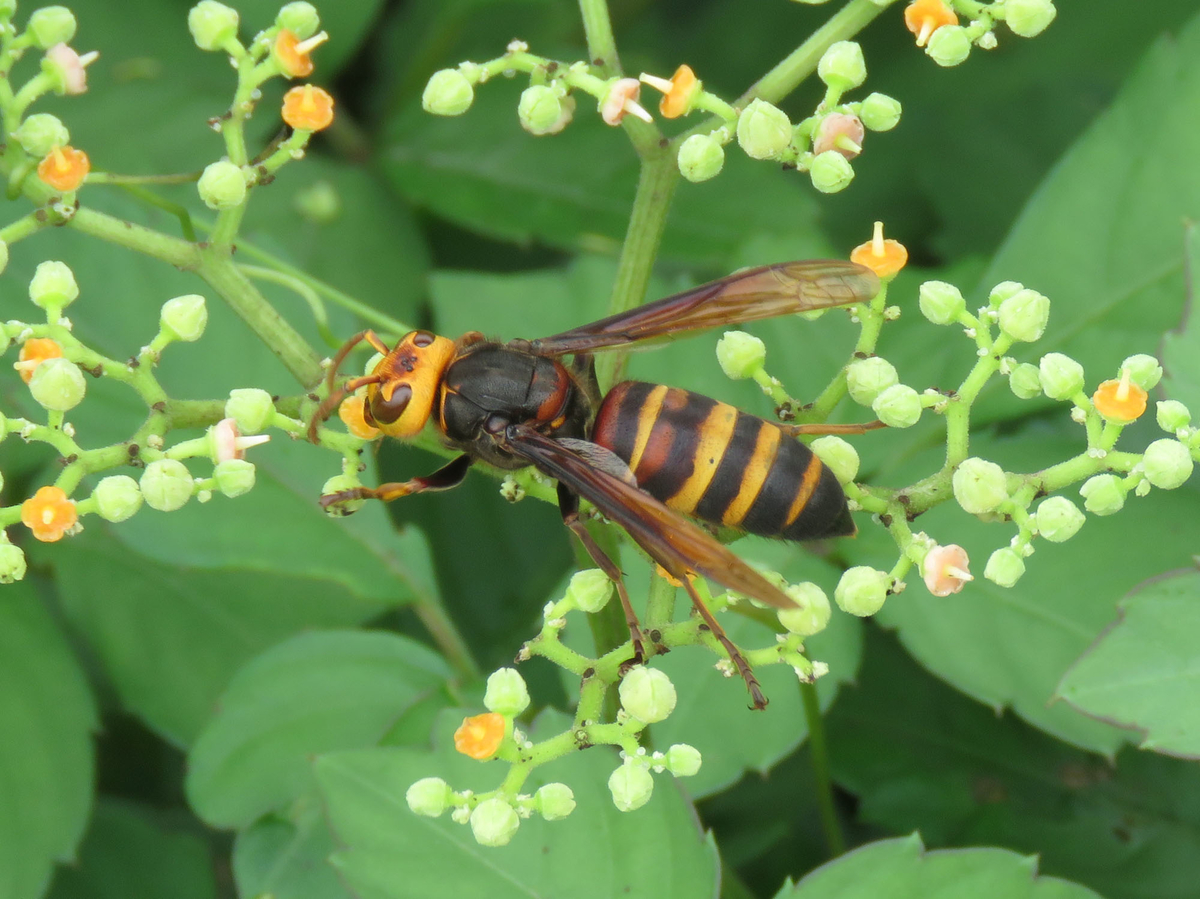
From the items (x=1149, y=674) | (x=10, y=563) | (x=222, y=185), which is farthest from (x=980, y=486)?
(x=10, y=563)

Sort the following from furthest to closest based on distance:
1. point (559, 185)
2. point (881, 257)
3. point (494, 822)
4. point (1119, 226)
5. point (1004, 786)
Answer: point (559, 185)
point (1004, 786)
point (1119, 226)
point (881, 257)
point (494, 822)

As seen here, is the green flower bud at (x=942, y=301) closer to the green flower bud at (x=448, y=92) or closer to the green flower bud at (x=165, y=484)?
the green flower bud at (x=448, y=92)

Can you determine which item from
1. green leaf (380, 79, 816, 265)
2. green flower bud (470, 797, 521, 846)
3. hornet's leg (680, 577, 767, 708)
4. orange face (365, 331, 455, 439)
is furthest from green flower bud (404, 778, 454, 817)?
green leaf (380, 79, 816, 265)

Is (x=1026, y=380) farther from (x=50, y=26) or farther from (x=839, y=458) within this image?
(x=50, y=26)

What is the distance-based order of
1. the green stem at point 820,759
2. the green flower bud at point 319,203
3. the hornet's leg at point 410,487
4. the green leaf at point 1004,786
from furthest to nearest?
the green flower bud at point 319,203
the green leaf at point 1004,786
the green stem at point 820,759
the hornet's leg at point 410,487

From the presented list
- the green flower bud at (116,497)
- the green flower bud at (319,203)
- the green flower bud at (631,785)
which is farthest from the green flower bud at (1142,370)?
the green flower bud at (319,203)
